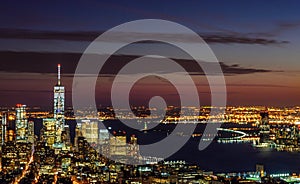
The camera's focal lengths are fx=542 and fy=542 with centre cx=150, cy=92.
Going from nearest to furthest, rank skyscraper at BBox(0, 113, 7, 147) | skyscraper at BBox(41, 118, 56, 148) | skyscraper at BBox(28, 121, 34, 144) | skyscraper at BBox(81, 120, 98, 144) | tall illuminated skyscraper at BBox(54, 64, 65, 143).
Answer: skyscraper at BBox(81, 120, 98, 144) → skyscraper at BBox(0, 113, 7, 147) → skyscraper at BBox(41, 118, 56, 148) → skyscraper at BBox(28, 121, 34, 144) → tall illuminated skyscraper at BBox(54, 64, 65, 143)

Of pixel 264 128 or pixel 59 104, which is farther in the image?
pixel 264 128

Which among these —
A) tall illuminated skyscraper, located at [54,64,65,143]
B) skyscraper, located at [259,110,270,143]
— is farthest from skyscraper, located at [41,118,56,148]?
skyscraper, located at [259,110,270,143]

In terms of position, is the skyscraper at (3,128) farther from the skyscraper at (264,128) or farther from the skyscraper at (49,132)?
the skyscraper at (264,128)

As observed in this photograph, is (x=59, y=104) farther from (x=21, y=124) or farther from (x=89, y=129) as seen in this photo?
(x=89, y=129)

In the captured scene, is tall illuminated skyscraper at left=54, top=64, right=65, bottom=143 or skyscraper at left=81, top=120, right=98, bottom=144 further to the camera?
tall illuminated skyscraper at left=54, top=64, right=65, bottom=143

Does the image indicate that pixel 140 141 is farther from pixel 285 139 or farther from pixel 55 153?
pixel 285 139

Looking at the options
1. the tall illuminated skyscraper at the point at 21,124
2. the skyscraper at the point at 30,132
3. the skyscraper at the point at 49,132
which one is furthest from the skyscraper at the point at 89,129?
the tall illuminated skyscraper at the point at 21,124

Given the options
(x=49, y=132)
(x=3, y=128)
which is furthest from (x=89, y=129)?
(x=3, y=128)

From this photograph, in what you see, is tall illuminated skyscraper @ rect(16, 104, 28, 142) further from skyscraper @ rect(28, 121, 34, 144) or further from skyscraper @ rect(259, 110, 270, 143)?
skyscraper @ rect(259, 110, 270, 143)
